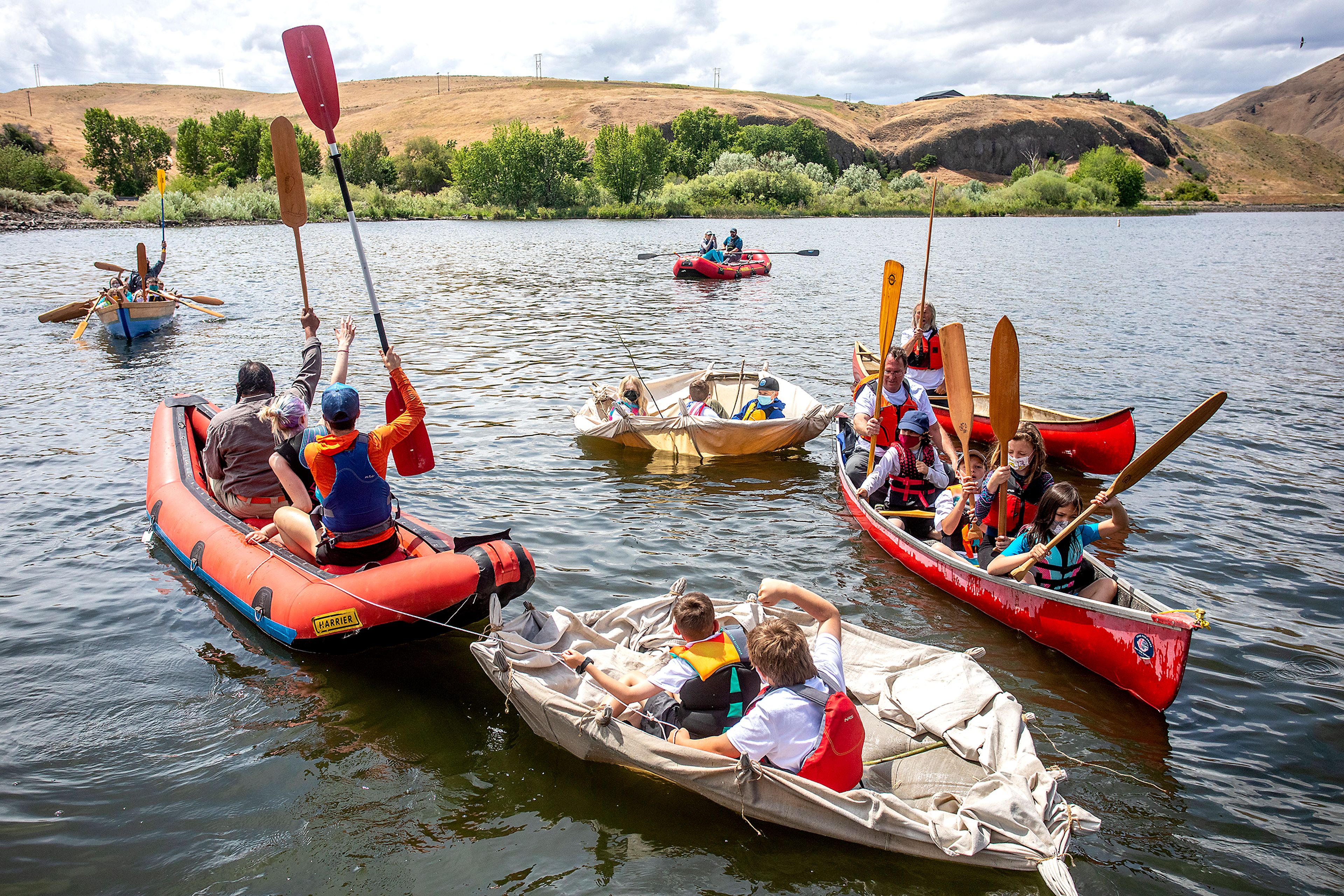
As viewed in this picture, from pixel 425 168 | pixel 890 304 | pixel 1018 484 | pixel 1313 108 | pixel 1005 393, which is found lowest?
pixel 1018 484

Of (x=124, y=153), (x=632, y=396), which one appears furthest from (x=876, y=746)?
(x=124, y=153)

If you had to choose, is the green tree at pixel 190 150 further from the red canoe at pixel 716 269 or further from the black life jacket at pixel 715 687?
the black life jacket at pixel 715 687

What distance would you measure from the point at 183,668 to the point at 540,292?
73.8ft

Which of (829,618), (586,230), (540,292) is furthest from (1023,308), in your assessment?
(586,230)

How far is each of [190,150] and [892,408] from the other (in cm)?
9539

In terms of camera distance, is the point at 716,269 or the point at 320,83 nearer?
the point at 320,83

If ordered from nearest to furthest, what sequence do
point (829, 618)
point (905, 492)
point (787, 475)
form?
point (829, 618), point (905, 492), point (787, 475)

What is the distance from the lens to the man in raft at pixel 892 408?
872 centimetres

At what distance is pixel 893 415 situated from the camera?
29.0 ft

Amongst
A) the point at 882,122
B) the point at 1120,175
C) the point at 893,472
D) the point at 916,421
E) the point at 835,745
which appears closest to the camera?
the point at 835,745

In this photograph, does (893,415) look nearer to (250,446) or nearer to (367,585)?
(367,585)

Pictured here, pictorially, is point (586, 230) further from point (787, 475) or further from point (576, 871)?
point (576, 871)

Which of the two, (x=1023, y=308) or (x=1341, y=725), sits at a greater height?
(x=1023, y=308)

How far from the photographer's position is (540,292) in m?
27.9
